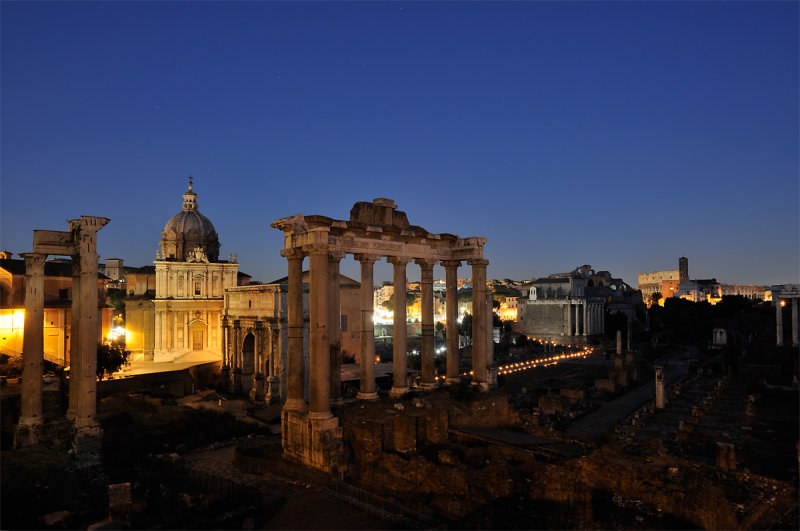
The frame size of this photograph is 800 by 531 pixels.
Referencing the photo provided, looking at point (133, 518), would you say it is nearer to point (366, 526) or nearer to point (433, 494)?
point (366, 526)

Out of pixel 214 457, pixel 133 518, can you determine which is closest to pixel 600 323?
pixel 214 457

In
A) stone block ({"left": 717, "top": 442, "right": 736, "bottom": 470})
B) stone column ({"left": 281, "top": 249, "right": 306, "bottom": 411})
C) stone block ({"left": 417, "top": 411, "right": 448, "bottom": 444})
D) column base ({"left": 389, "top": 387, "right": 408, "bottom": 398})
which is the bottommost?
stone block ({"left": 717, "top": 442, "right": 736, "bottom": 470})

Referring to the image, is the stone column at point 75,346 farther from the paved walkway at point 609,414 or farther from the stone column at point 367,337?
the paved walkway at point 609,414

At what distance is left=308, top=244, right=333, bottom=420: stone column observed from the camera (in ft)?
49.0

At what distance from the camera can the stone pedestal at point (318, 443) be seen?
1445 cm

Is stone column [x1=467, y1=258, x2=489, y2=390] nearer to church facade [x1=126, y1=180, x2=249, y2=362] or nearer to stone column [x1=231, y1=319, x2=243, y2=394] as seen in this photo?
stone column [x1=231, y1=319, x2=243, y2=394]

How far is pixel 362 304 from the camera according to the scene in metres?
18.6

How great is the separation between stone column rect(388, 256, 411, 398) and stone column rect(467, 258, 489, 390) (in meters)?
3.10

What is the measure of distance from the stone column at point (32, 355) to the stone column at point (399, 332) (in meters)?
13.5

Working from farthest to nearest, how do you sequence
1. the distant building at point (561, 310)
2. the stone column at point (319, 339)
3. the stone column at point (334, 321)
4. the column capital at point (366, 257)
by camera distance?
the distant building at point (561, 310), the column capital at point (366, 257), the stone column at point (334, 321), the stone column at point (319, 339)

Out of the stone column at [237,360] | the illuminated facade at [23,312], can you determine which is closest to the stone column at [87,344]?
the illuminated facade at [23,312]

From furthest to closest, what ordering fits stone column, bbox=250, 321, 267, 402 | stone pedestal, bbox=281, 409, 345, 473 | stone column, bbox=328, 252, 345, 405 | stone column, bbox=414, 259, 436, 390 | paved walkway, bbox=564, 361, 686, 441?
1. stone column, bbox=250, 321, 267, 402
2. paved walkway, bbox=564, 361, 686, 441
3. stone column, bbox=414, 259, 436, 390
4. stone column, bbox=328, 252, 345, 405
5. stone pedestal, bbox=281, 409, 345, 473

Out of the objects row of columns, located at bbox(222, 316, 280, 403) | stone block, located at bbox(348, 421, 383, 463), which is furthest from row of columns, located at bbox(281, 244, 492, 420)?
row of columns, located at bbox(222, 316, 280, 403)

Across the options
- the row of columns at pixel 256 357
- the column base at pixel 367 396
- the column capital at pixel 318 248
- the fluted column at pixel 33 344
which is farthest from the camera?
the row of columns at pixel 256 357
